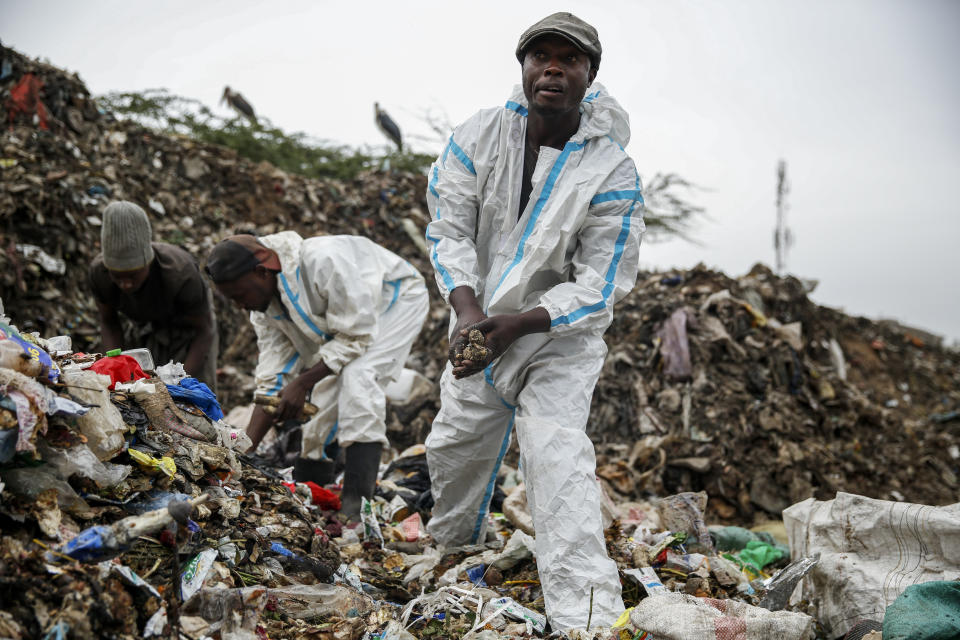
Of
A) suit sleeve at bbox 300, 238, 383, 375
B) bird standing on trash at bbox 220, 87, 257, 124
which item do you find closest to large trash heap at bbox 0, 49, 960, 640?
suit sleeve at bbox 300, 238, 383, 375

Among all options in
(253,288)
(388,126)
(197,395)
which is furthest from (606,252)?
(388,126)

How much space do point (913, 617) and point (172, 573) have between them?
73.3 inches

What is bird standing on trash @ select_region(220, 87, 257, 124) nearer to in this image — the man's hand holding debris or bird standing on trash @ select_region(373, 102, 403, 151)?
bird standing on trash @ select_region(373, 102, 403, 151)

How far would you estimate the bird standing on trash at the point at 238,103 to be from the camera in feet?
31.7

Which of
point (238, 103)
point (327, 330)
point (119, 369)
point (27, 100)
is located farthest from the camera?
point (238, 103)

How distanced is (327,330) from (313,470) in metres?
0.84

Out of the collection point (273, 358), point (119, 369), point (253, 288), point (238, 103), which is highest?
point (238, 103)

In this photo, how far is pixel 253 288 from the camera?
3418 millimetres

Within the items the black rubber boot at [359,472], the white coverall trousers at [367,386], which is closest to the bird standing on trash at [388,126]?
the white coverall trousers at [367,386]

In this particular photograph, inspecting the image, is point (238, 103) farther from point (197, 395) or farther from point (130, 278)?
point (197, 395)

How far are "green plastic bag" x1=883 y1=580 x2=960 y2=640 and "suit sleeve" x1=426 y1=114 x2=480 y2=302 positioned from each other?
5.10ft

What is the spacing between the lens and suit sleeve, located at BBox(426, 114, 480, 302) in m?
2.49

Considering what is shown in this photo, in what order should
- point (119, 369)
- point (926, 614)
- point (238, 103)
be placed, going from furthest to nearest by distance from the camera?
point (238, 103)
point (119, 369)
point (926, 614)

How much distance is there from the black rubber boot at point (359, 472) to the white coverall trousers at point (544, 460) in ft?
1.91
